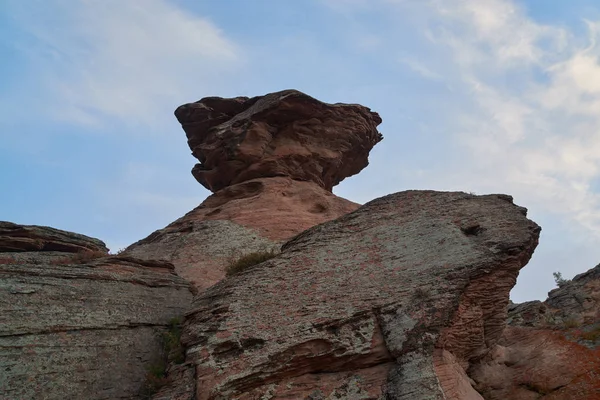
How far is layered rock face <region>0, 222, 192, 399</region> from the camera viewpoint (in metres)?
→ 12.7

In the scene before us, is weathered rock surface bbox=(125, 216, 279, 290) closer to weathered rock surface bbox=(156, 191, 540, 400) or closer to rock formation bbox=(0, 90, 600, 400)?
rock formation bbox=(0, 90, 600, 400)

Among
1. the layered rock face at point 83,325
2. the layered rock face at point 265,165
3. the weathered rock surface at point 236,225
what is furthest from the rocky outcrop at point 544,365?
the layered rock face at point 265,165

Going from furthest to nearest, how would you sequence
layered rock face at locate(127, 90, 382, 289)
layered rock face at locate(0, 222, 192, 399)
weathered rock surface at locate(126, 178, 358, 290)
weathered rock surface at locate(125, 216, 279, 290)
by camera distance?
layered rock face at locate(127, 90, 382, 289), weathered rock surface at locate(126, 178, 358, 290), weathered rock surface at locate(125, 216, 279, 290), layered rock face at locate(0, 222, 192, 399)

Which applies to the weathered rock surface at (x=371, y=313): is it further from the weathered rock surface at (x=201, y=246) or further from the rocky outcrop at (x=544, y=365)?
the weathered rock surface at (x=201, y=246)

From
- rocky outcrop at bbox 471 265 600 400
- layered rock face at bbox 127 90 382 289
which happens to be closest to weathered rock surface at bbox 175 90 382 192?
layered rock face at bbox 127 90 382 289

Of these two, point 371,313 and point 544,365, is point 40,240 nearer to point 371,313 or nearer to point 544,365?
point 371,313

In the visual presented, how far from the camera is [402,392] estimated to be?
1004cm

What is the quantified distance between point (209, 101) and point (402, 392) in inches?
1093

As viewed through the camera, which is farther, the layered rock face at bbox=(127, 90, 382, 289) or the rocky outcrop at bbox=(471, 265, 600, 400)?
the layered rock face at bbox=(127, 90, 382, 289)

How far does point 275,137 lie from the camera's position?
106ft

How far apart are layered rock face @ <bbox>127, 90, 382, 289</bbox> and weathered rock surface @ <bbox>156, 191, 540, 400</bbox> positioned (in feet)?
30.0

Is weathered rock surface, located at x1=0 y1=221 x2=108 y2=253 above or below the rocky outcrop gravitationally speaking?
above

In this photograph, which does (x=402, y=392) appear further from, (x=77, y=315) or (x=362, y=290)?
(x=77, y=315)

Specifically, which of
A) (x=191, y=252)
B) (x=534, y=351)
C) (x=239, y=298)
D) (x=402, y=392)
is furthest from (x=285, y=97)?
(x=402, y=392)
